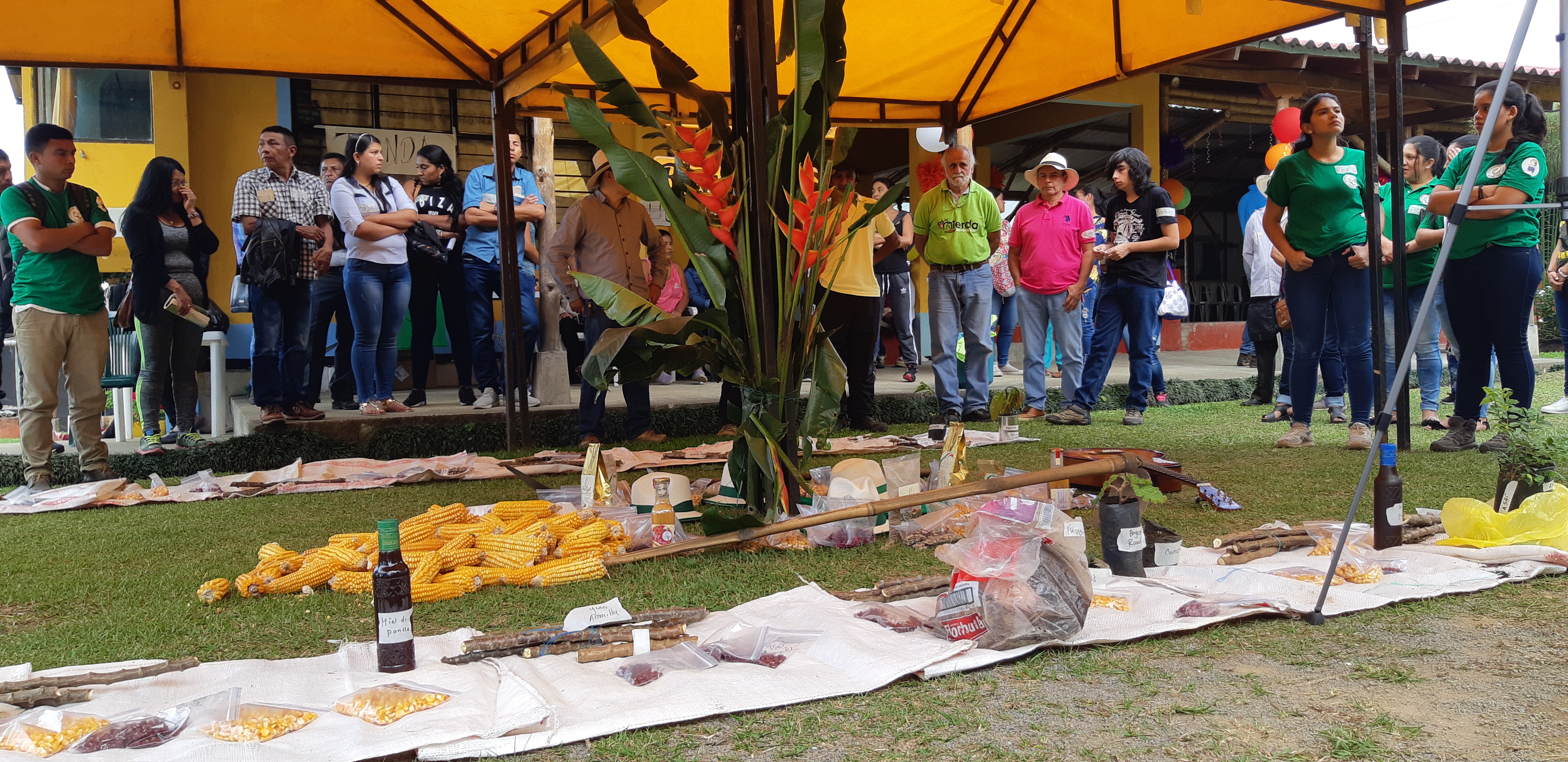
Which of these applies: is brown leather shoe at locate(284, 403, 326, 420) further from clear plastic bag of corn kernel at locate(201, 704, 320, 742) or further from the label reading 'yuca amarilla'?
clear plastic bag of corn kernel at locate(201, 704, 320, 742)

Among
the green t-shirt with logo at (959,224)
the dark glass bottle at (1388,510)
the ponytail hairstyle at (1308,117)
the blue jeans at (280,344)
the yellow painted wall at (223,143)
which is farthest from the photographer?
the yellow painted wall at (223,143)

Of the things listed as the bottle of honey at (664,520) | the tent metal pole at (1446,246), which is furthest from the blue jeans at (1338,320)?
the bottle of honey at (664,520)

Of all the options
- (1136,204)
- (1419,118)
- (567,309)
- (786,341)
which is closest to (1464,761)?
(786,341)

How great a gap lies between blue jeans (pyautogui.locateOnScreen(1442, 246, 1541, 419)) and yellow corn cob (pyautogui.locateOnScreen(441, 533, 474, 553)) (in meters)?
5.40

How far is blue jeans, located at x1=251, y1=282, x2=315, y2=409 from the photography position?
715 centimetres

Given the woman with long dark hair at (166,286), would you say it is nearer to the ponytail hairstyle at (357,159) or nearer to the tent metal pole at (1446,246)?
the ponytail hairstyle at (357,159)

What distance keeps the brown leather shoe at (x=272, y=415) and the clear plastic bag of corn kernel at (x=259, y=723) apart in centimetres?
531

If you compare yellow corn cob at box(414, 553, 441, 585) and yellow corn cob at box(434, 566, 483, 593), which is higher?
yellow corn cob at box(414, 553, 441, 585)

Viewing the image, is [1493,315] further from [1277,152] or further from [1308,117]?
[1277,152]

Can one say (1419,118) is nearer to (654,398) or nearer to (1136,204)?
(1136,204)

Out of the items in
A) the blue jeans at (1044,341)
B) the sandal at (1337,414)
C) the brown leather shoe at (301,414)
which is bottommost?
the sandal at (1337,414)

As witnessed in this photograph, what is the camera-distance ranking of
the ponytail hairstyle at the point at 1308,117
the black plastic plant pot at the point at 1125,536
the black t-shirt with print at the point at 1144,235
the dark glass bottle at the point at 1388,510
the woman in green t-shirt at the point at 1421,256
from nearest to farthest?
the black plastic plant pot at the point at 1125,536 → the dark glass bottle at the point at 1388,510 → the ponytail hairstyle at the point at 1308,117 → the woman in green t-shirt at the point at 1421,256 → the black t-shirt with print at the point at 1144,235

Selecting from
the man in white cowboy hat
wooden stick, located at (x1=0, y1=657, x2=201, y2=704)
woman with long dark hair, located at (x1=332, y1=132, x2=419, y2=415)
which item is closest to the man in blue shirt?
woman with long dark hair, located at (x1=332, y1=132, x2=419, y2=415)

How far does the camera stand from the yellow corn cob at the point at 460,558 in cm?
A: 359
